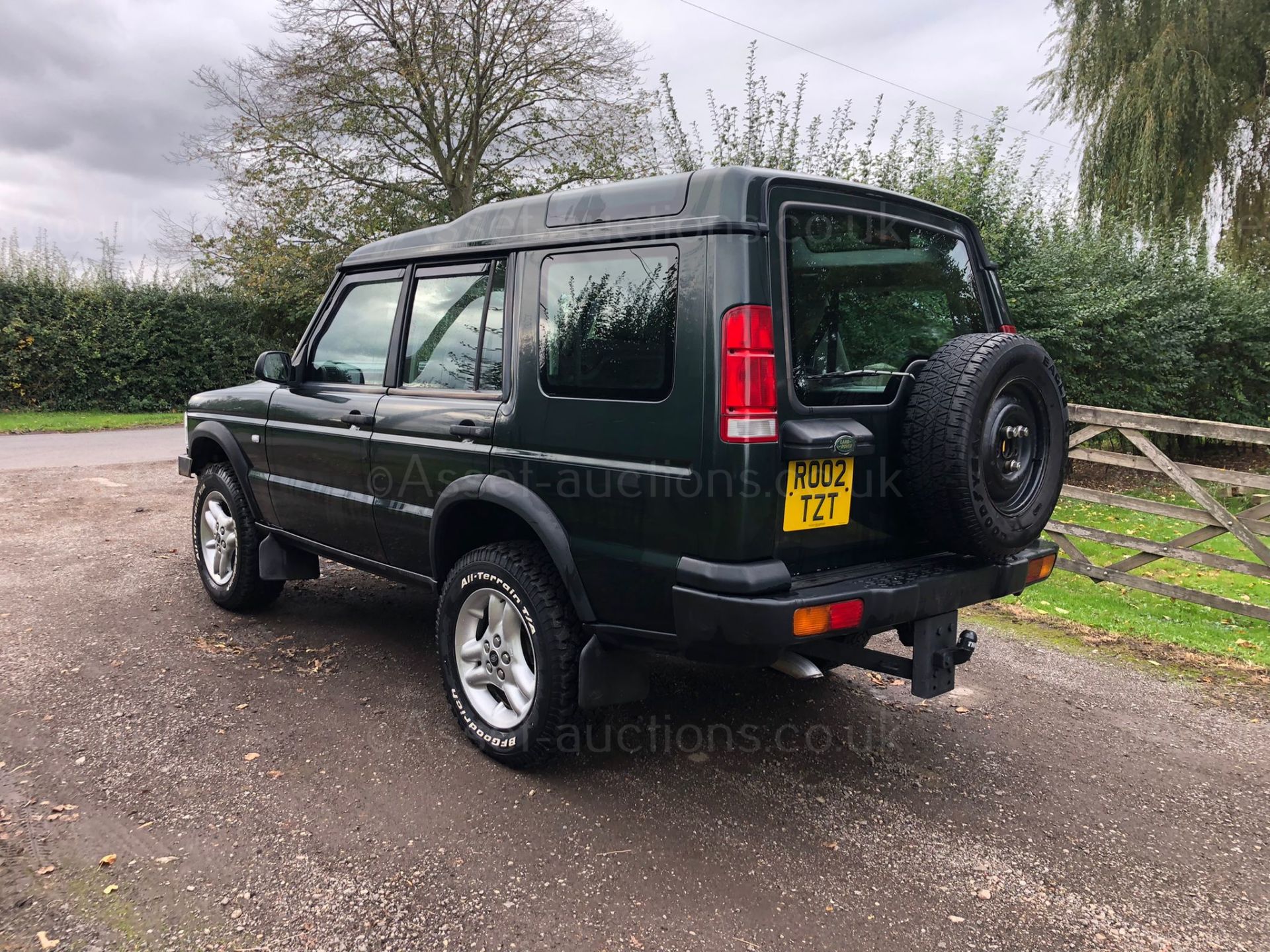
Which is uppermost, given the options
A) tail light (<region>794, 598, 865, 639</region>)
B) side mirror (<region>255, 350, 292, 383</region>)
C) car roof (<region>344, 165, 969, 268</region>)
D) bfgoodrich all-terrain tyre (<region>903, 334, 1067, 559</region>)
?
car roof (<region>344, 165, 969, 268</region>)

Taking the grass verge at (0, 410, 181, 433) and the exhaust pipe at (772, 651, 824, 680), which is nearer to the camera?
the exhaust pipe at (772, 651, 824, 680)

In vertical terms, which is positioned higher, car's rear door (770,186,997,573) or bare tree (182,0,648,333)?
bare tree (182,0,648,333)

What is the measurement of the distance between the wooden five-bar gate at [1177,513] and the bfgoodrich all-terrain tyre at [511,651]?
4346 mm

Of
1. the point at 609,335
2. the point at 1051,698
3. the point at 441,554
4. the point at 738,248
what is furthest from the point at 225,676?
the point at 1051,698

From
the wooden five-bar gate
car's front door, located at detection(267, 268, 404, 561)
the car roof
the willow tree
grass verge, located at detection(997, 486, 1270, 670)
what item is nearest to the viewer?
the car roof

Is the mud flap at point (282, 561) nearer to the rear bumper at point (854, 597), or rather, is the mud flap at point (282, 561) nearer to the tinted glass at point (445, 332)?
the tinted glass at point (445, 332)

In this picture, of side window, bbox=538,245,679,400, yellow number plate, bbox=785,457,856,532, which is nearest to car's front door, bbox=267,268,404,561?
side window, bbox=538,245,679,400

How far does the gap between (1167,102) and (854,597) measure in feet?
51.6

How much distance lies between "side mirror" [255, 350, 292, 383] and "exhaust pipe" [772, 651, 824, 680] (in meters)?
3.02

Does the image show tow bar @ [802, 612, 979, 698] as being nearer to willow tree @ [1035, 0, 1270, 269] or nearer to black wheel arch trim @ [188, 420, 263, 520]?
black wheel arch trim @ [188, 420, 263, 520]

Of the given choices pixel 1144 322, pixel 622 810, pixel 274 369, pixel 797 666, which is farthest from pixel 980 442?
pixel 1144 322

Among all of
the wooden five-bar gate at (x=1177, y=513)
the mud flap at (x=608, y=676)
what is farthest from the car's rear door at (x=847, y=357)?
the wooden five-bar gate at (x=1177, y=513)

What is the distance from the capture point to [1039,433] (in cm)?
315

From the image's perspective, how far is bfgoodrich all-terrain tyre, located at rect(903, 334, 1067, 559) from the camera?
9.23 feet
